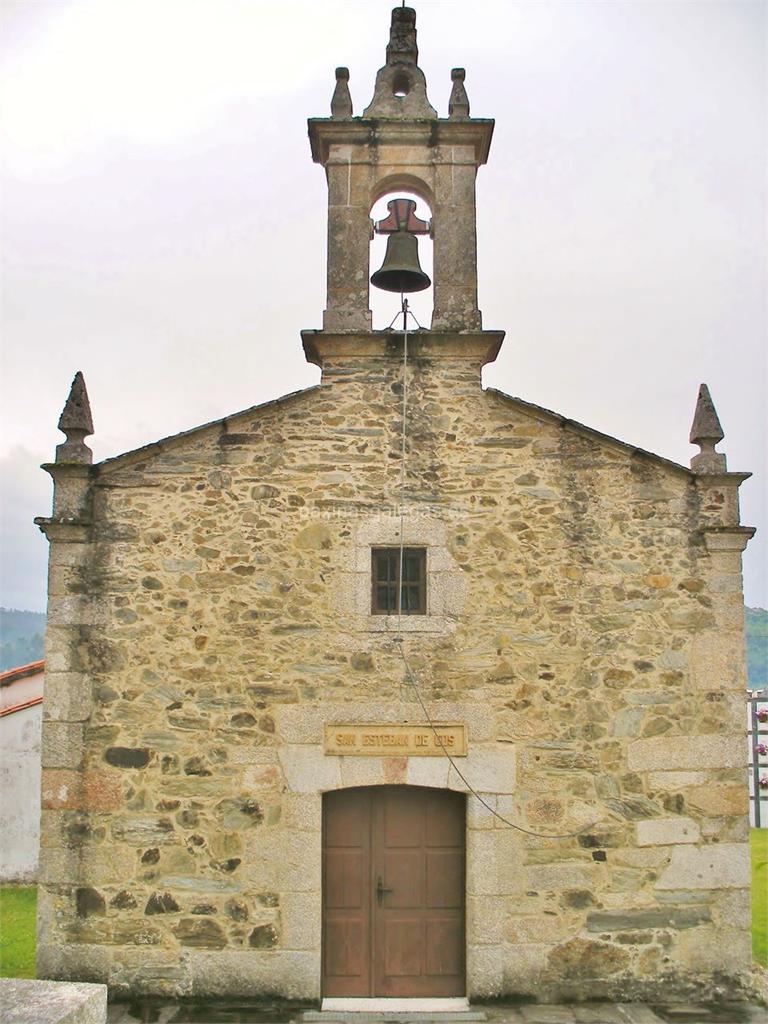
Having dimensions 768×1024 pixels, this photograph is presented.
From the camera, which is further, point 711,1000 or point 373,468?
point 373,468

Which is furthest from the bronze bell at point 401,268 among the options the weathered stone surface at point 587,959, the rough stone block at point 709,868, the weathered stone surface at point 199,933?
the weathered stone surface at point 587,959

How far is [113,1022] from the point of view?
7.09 metres

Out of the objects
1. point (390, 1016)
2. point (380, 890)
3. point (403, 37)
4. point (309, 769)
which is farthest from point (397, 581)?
point (403, 37)

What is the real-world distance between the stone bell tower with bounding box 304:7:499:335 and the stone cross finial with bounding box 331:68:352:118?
0.03 feet

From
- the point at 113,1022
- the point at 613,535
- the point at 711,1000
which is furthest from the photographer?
the point at 613,535

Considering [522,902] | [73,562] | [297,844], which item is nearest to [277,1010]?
[297,844]

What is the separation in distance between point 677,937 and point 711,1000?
578 millimetres

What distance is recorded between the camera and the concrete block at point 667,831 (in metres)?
7.92

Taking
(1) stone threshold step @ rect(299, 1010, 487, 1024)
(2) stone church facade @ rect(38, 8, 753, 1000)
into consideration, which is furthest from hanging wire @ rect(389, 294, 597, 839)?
(1) stone threshold step @ rect(299, 1010, 487, 1024)

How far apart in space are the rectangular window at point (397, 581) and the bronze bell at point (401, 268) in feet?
8.76

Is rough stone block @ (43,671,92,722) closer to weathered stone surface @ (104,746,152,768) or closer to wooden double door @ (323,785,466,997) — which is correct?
weathered stone surface @ (104,746,152,768)

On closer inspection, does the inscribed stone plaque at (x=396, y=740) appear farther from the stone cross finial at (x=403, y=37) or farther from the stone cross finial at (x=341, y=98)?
the stone cross finial at (x=403, y=37)

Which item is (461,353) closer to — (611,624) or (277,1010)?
(611,624)

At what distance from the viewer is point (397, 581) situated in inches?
325
